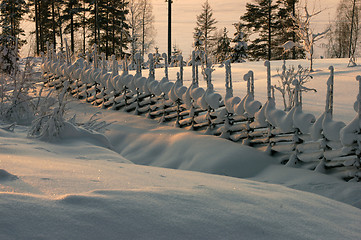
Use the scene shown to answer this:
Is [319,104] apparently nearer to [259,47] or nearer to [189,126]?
[189,126]

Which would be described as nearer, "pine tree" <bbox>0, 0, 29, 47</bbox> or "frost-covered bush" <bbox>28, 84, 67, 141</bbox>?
"frost-covered bush" <bbox>28, 84, 67, 141</bbox>

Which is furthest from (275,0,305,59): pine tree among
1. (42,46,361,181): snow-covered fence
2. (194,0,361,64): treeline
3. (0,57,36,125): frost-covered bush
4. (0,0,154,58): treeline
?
(0,57,36,125): frost-covered bush

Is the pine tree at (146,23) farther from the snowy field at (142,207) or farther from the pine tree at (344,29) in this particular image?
the snowy field at (142,207)

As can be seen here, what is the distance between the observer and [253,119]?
19.3 ft

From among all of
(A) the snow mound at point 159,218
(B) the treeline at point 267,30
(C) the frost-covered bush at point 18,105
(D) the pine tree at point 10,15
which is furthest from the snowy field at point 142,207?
(B) the treeline at point 267,30

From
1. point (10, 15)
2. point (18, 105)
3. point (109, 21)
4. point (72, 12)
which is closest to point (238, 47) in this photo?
point (109, 21)

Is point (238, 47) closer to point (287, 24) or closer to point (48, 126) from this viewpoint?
point (287, 24)

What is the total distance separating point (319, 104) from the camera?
8.60 metres

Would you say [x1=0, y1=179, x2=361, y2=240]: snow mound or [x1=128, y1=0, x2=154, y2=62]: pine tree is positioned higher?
[x1=128, y1=0, x2=154, y2=62]: pine tree

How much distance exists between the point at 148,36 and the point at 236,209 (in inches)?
1664

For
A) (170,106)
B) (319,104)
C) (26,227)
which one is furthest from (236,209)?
(319,104)

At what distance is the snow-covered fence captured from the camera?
14.6ft

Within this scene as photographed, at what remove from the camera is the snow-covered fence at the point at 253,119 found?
4.46 meters

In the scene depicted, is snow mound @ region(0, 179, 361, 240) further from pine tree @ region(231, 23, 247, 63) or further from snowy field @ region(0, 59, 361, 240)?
pine tree @ region(231, 23, 247, 63)
